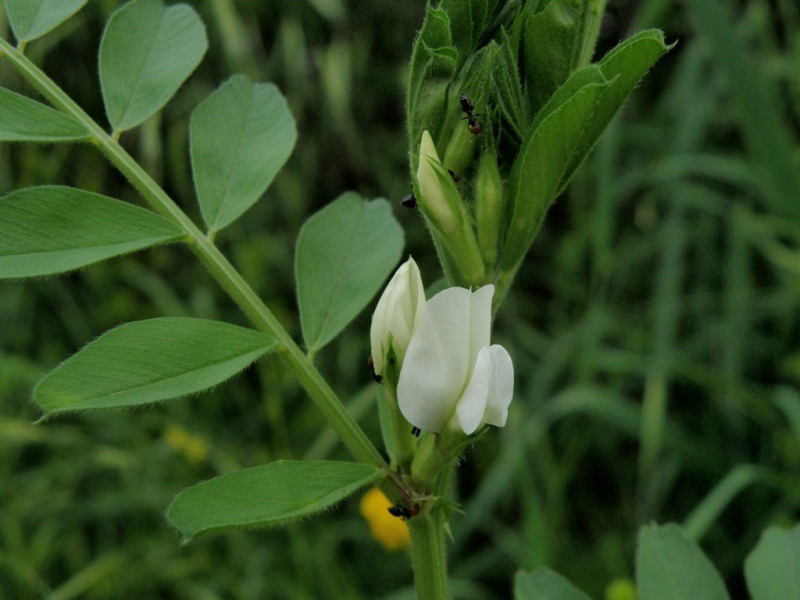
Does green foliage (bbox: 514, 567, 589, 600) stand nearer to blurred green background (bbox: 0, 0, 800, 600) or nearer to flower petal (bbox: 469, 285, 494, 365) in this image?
flower petal (bbox: 469, 285, 494, 365)

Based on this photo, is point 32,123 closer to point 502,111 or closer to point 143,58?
point 143,58

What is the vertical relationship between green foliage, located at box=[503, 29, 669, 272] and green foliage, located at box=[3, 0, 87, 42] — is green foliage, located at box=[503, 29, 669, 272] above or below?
below

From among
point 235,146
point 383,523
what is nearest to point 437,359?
point 235,146

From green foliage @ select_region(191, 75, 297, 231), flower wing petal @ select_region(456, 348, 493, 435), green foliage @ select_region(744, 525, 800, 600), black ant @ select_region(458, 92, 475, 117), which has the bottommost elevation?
green foliage @ select_region(744, 525, 800, 600)

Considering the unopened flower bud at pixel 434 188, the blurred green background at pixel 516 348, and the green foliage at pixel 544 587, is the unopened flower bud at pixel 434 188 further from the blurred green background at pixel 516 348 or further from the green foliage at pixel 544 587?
the blurred green background at pixel 516 348

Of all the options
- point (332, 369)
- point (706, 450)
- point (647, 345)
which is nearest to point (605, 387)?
point (647, 345)

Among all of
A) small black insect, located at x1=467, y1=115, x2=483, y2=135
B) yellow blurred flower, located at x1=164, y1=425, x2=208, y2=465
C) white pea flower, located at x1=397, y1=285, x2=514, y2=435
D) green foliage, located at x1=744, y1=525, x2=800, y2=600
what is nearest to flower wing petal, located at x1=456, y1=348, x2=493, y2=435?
white pea flower, located at x1=397, y1=285, x2=514, y2=435
